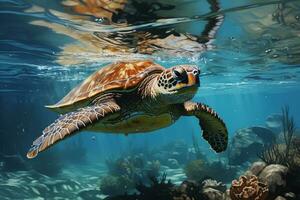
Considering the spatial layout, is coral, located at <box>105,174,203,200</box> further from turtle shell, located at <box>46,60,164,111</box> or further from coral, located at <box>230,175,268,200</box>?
turtle shell, located at <box>46,60,164,111</box>

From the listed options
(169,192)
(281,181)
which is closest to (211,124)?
(281,181)

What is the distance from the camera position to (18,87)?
111ft

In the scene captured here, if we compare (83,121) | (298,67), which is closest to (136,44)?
(83,121)

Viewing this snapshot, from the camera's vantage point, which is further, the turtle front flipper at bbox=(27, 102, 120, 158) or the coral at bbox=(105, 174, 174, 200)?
the coral at bbox=(105, 174, 174, 200)

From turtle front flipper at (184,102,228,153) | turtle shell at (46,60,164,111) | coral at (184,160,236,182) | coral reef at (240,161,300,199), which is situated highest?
turtle shell at (46,60,164,111)

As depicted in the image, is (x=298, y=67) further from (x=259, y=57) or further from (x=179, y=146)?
(x=179, y=146)

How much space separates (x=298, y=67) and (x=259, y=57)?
662 cm

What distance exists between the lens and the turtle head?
17.9 feet

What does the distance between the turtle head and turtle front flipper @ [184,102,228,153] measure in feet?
4.03

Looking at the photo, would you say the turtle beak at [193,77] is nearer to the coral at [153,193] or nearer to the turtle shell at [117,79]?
the turtle shell at [117,79]

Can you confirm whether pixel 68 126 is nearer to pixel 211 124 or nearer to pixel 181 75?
pixel 181 75

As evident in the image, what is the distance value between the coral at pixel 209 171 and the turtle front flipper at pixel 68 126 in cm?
1320

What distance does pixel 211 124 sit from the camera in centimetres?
787

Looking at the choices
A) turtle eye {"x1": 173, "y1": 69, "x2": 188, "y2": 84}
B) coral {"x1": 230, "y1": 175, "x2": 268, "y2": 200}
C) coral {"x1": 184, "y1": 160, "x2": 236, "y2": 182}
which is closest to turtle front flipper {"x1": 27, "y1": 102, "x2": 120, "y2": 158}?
turtle eye {"x1": 173, "y1": 69, "x2": 188, "y2": 84}
